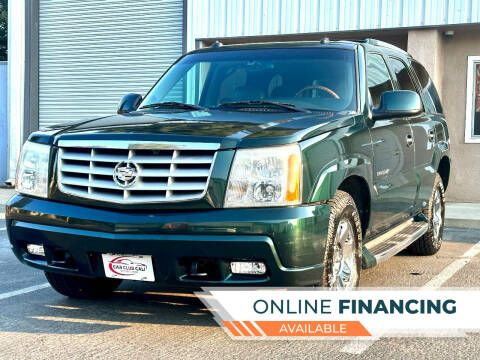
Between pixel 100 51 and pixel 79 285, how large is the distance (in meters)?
10.9

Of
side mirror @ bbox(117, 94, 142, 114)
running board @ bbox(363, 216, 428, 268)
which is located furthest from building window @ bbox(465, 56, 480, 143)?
side mirror @ bbox(117, 94, 142, 114)

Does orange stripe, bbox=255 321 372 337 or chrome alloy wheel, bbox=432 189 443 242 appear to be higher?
chrome alloy wheel, bbox=432 189 443 242

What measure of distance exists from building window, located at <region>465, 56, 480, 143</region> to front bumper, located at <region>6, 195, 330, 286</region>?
8932 millimetres

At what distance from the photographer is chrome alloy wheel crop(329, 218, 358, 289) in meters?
4.36

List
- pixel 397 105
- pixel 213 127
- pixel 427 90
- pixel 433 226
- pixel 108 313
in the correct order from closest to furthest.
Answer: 1. pixel 213 127
2. pixel 108 313
3. pixel 397 105
4. pixel 433 226
5. pixel 427 90

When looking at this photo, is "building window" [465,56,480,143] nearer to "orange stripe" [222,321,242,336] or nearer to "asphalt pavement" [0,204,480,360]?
"asphalt pavement" [0,204,480,360]

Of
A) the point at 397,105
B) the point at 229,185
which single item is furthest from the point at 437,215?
the point at 229,185

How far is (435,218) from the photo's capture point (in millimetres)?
7238

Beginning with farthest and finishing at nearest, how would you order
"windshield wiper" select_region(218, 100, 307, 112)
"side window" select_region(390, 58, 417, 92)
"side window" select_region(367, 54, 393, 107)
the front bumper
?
1. "side window" select_region(390, 58, 417, 92)
2. "side window" select_region(367, 54, 393, 107)
3. "windshield wiper" select_region(218, 100, 307, 112)
4. the front bumper

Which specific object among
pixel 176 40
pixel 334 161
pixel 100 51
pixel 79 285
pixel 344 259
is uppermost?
pixel 176 40

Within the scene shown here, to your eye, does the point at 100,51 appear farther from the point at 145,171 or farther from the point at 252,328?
the point at 252,328

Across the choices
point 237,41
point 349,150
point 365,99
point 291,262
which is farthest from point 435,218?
point 237,41

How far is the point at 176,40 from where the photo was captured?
14.3 metres

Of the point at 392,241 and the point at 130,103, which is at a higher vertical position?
the point at 130,103
